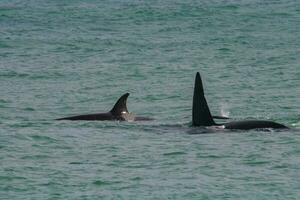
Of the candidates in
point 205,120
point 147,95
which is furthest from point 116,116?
point 147,95

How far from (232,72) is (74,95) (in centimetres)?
714

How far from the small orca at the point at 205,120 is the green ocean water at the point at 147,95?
380mm

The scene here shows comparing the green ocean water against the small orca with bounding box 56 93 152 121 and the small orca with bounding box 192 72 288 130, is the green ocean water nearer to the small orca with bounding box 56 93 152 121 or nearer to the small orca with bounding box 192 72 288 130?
the small orca with bounding box 192 72 288 130

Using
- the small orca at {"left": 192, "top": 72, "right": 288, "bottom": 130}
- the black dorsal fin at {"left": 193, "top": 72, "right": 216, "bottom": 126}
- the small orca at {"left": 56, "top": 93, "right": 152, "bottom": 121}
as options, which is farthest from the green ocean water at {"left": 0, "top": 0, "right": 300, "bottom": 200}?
the small orca at {"left": 56, "top": 93, "right": 152, "bottom": 121}

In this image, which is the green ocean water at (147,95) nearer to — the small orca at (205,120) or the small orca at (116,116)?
the small orca at (205,120)

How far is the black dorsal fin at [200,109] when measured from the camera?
28016 mm

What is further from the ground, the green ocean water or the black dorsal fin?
the black dorsal fin

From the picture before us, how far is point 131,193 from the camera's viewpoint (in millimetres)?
21219

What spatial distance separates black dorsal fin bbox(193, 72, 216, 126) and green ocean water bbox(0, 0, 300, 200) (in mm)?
516

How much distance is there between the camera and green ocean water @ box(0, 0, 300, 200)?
73.1 ft

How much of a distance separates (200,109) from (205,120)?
0.99ft

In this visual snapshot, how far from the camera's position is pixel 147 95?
37031 millimetres

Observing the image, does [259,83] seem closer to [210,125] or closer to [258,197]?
[210,125]

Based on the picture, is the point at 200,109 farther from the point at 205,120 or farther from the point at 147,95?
the point at 147,95
